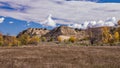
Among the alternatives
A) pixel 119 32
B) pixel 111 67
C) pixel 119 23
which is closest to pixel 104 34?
pixel 119 32

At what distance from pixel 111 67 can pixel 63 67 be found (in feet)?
10.9

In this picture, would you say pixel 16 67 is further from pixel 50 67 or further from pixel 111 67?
pixel 111 67

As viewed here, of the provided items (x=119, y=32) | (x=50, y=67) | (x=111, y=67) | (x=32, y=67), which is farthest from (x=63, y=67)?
(x=119, y=32)

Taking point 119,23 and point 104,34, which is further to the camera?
point 104,34

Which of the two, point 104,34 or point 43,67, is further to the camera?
point 104,34

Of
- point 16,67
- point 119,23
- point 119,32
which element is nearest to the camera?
point 16,67

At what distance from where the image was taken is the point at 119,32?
146 meters

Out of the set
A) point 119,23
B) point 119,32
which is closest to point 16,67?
point 119,23

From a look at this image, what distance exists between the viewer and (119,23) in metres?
134

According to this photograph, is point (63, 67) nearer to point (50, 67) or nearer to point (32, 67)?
point (50, 67)

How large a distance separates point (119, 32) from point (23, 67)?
132 metres

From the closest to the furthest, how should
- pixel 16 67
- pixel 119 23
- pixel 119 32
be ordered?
pixel 16 67, pixel 119 23, pixel 119 32

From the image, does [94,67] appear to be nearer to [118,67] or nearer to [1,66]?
[118,67]

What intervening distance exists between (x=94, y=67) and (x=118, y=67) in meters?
A: 1.64
